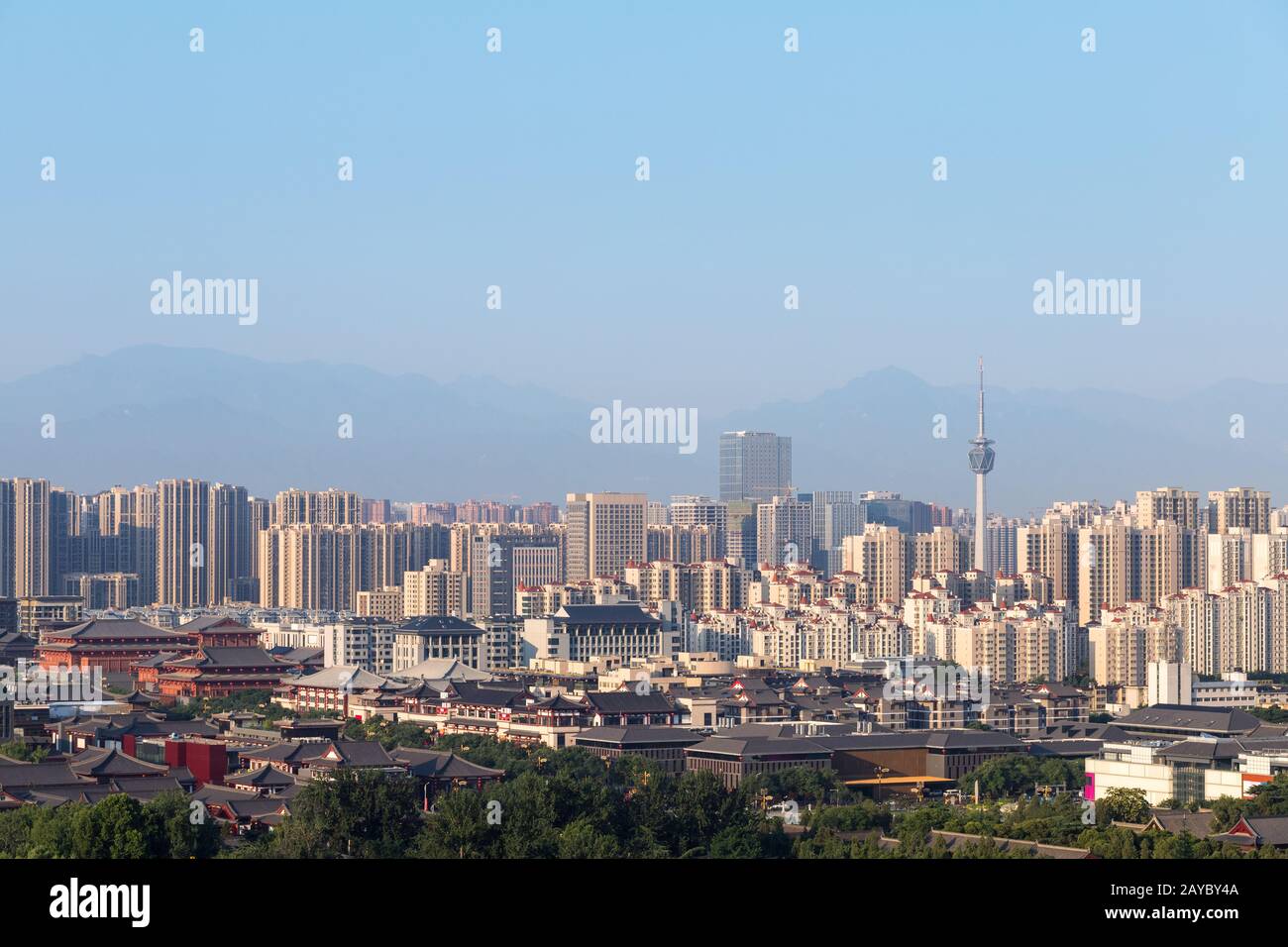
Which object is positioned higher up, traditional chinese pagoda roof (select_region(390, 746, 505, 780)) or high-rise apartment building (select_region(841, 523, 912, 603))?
high-rise apartment building (select_region(841, 523, 912, 603))

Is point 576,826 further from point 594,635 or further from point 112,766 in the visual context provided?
point 594,635

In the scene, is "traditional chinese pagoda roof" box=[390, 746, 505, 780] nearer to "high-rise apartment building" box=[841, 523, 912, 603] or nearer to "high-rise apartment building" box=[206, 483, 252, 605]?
"high-rise apartment building" box=[841, 523, 912, 603]

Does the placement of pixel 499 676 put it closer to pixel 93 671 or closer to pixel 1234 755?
pixel 93 671

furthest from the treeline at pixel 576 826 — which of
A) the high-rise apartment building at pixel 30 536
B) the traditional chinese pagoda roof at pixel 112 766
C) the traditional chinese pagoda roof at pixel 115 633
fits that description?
the high-rise apartment building at pixel 30 536

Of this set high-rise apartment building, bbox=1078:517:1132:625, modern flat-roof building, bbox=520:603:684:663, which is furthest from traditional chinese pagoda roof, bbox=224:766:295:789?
high-rise apartment building, bbox=1078:517:1132:625

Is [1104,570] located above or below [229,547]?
below

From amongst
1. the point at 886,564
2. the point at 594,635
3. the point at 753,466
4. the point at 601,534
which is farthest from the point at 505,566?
the point at 753,466

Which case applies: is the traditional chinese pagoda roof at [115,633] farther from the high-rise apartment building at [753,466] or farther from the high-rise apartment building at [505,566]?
the high-rise apartment building at [753,466]

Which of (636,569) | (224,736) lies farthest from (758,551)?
(224,736)
